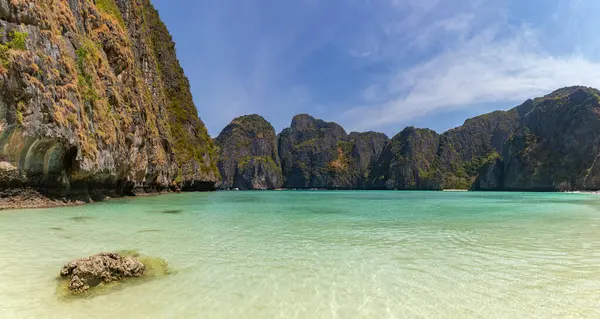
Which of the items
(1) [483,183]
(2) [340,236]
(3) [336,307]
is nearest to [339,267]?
(3) [336,307]

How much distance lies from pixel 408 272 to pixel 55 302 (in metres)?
6.39

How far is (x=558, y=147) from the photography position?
112 m

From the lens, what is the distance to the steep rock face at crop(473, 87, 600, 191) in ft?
328

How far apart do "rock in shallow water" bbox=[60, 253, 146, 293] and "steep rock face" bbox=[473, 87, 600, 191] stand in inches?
4834

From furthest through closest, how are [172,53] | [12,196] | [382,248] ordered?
[172,53]
[12,196]
[382,248]

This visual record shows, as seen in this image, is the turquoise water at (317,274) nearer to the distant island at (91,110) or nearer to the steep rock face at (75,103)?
the steep rock face at (75,103)

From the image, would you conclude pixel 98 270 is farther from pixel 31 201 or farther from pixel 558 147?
pixel 558 147

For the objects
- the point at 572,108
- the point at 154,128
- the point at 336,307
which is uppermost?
the point at 572,108

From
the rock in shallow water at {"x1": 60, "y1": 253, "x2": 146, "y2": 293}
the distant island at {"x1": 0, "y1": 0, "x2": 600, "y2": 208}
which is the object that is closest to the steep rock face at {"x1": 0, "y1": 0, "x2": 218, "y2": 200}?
the distant island at {"x1": 0, "y1": 0, "x2": 600, "y2": 208}

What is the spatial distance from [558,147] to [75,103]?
459 feet

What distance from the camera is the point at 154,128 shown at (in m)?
43.2

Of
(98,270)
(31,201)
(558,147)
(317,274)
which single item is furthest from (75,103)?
(558,147)

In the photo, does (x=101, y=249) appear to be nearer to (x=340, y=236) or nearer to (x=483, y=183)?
(x=340, y=236)

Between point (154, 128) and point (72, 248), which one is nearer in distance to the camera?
point (72, 248)
